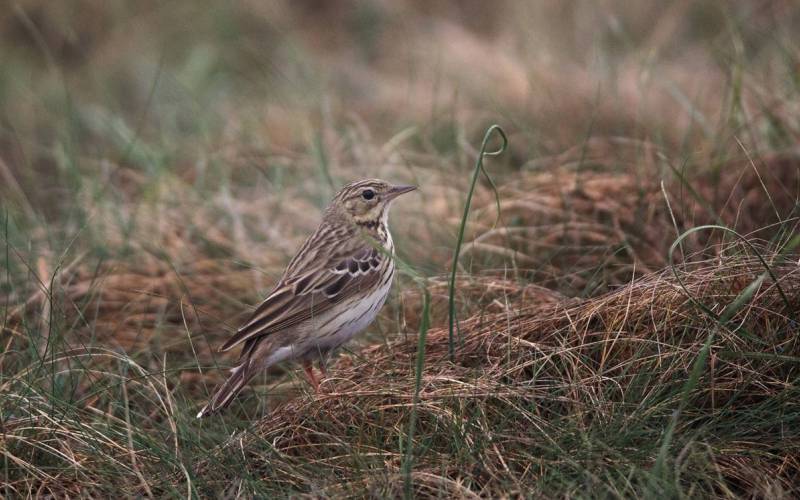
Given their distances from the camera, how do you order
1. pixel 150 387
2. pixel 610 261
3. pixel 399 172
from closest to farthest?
pixel 150 387
pixel 610 261
pixel 399 172

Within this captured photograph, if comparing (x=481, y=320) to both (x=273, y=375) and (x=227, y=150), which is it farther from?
(x=227, y=150)

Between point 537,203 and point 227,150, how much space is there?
2628 millimetres

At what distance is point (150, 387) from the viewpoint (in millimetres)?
4473

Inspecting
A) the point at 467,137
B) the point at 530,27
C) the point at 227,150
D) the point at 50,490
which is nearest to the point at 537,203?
the point at 467,137

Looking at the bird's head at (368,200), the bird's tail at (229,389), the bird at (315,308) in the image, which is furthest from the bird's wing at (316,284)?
the bird's head at (368,200)

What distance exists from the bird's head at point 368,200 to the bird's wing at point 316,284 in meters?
0.24

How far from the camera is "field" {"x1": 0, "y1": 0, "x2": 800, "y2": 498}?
375cm

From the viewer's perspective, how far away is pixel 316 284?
473 centimetres

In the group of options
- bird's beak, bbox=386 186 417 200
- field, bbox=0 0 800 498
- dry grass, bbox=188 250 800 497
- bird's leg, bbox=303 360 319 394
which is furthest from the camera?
bird's beak, bbox=386 186 417 200

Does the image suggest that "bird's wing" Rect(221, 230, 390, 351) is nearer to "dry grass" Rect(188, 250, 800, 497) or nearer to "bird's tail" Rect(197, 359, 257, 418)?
"bird's tail" Rect(197, 359, 257, 418)

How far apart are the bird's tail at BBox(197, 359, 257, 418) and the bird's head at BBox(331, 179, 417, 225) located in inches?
40.8

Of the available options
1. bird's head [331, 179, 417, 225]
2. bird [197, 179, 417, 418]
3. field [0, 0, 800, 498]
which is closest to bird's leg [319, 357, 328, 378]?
bird [197, 179, 417, 418]

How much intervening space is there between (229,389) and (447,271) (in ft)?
4.45

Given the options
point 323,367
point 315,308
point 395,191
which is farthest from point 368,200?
point 323,367
